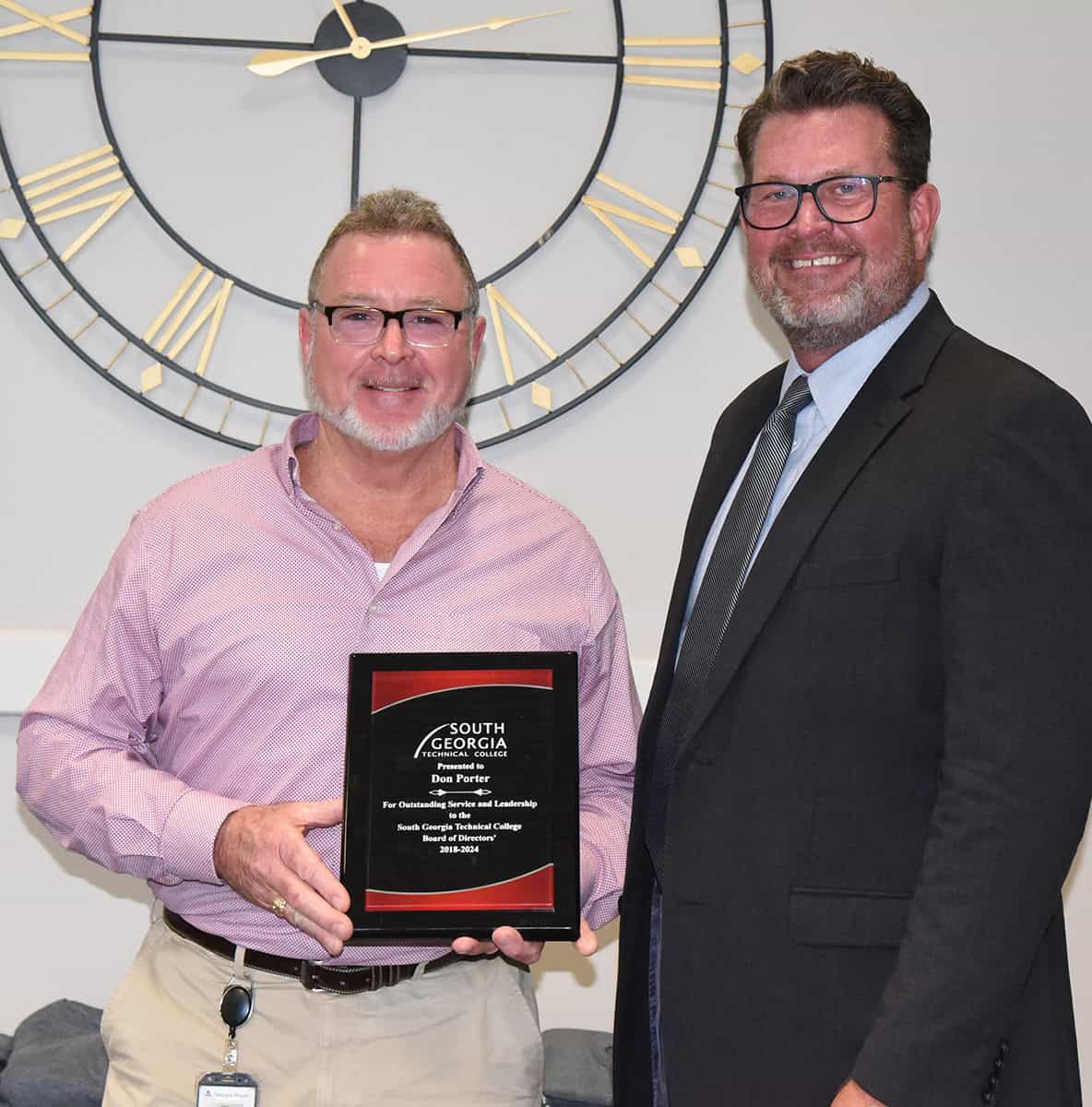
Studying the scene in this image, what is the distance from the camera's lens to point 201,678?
5.60ft

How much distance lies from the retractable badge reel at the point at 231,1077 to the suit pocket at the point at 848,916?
2.12 feet

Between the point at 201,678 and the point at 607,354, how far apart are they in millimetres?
1067

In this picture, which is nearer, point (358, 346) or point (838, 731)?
point (838, 731)

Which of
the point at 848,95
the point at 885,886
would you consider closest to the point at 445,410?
the point at 848,95

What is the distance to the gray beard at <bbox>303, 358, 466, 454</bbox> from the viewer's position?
1785 mm

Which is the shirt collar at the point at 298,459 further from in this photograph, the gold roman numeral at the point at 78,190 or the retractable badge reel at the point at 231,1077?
the gold roman numeral at the point at 78,190

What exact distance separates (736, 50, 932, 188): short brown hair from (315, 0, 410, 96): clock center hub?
981 millimetres

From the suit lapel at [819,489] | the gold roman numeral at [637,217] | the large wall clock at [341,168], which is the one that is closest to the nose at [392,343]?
the suit lapel at [819,489]

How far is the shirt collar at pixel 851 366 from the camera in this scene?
1.60 meters

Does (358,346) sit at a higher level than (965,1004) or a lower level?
higher

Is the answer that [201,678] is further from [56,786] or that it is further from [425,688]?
[425,688]

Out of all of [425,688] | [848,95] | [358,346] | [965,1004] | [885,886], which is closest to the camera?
[965,1004]

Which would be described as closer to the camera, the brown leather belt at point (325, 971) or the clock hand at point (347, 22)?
the brown leather belt at point (325, 971)

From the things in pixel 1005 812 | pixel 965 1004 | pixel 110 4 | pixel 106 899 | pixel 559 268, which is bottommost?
pixel 106 899
